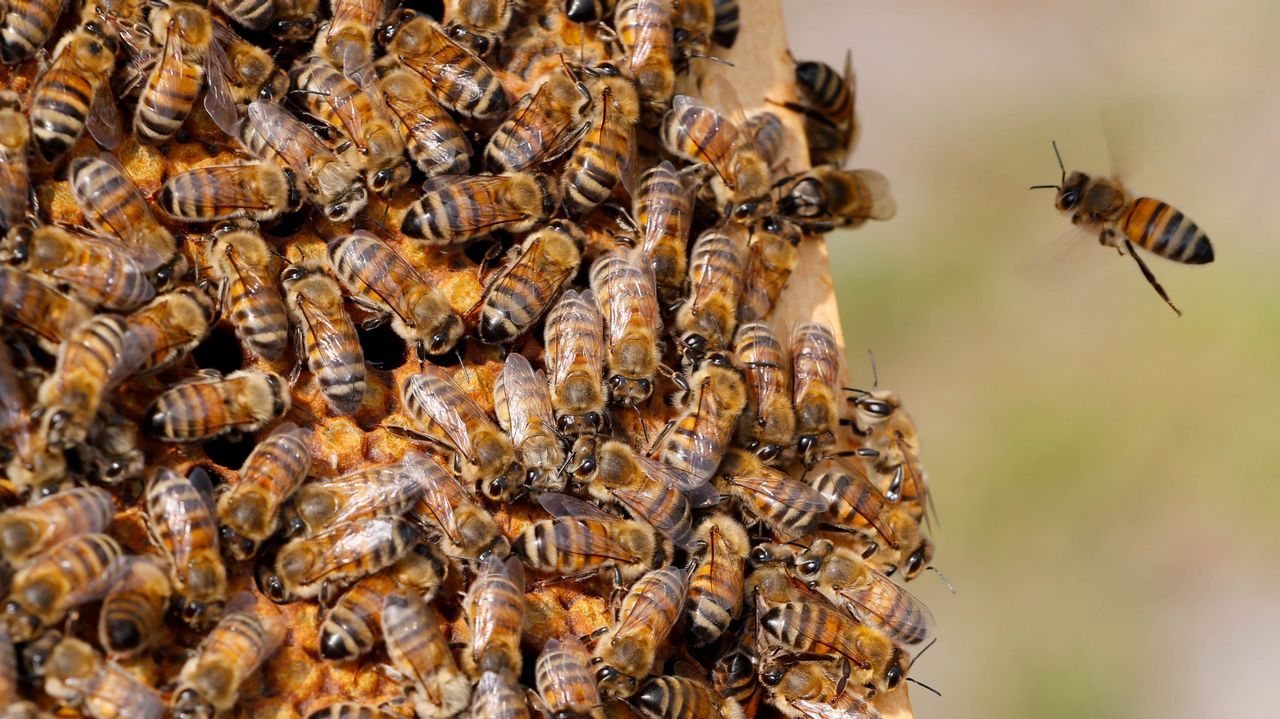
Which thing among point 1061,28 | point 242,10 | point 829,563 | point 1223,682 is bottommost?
point 1223,682

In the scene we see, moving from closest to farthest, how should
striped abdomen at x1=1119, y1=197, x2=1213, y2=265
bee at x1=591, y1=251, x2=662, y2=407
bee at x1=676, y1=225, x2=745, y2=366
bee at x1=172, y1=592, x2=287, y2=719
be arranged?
bee at x1=172, y1=592, x2=287, y2=719 < bee at x1=591, y1=251, x2=662, y2=407 < bee at x1=676, y1=225, x2=745, y2=366 < striped abdomen at x1=1119, y1=197, x2=1213, y2=265

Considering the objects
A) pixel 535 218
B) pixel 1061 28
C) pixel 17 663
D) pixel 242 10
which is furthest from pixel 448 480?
pixel 1061 28

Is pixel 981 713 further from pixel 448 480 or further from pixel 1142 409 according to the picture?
pixel 448 480

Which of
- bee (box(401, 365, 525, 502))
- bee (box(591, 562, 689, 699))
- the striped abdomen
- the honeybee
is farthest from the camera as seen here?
the striped abdomen

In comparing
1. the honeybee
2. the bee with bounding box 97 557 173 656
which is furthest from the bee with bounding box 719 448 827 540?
the bee with bounding box 97 557 173 656

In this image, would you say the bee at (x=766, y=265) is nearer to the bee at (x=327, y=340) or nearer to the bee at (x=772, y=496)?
the bee at (x=772, y=496)

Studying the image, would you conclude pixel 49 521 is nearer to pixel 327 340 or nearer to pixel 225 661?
pixel 225 661

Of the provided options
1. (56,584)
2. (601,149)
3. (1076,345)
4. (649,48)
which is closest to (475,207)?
(601,149)

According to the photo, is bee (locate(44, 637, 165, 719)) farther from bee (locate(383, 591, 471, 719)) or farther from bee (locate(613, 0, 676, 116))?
bee (locate(613, 0, 676, 116))
